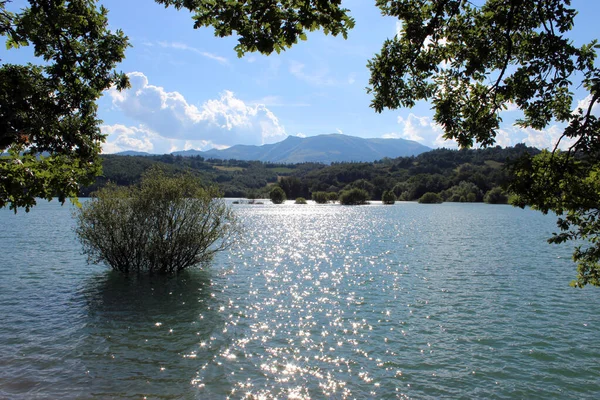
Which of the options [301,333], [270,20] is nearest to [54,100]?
[270,20]

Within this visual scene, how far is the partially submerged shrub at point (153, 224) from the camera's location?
96.8ft

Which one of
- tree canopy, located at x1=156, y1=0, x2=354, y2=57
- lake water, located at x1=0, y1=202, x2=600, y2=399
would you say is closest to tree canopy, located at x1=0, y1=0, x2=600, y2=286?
tree canopy, located at x1=156, y1=0, x2=354, y2=57

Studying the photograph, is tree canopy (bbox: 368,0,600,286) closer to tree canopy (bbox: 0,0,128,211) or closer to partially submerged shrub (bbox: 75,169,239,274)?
tree canopy (bbox: 0,0,128,211)

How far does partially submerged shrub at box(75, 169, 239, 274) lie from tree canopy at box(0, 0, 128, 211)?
16.5 m

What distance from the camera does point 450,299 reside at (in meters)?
24.8

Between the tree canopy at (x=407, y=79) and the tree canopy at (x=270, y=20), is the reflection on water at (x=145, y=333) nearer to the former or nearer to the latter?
the tree canopy at (x=407, y=79)

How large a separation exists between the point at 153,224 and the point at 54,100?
17823 millimetres

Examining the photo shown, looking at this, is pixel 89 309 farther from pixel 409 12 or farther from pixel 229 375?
pixel 409 12

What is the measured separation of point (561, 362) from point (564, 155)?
35.2ft

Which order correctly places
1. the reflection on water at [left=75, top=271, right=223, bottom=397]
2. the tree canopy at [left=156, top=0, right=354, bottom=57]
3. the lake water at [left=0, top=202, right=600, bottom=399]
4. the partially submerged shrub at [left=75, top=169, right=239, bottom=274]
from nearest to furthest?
1. the tree canopy at [left=156, top=0, right=354, bottom=57]
2. the lake water at [left=0, top=202, right=600, bottom=399]
3. the reflection on water at [left=75, top=271, right=223, bottom=397]
4. the partially submerged shrub at [left=75, top=169, right=239, bottom=274]

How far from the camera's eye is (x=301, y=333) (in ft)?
60.9

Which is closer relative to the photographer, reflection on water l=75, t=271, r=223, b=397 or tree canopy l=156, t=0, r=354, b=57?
tree canopy l=156, t=0, r=354, b=57

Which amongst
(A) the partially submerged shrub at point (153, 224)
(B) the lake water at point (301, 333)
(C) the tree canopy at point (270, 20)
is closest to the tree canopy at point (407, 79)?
(C) the tree canopy at point (270, 20)

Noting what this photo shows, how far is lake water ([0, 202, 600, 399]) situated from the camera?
13438mm
